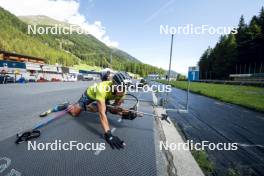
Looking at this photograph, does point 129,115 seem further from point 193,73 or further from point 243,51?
point 243,51

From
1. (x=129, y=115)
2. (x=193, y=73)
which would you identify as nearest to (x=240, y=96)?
(x=193, y=73)

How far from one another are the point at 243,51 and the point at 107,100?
61.0 meters

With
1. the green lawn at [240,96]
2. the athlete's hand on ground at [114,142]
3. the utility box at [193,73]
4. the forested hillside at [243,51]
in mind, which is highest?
the forested hillside at [243,51]

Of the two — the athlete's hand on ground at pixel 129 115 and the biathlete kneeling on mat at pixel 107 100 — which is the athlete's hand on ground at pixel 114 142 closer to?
the biathlete kneeling on mat at pixel 107 100

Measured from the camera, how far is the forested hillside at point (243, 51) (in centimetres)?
5266

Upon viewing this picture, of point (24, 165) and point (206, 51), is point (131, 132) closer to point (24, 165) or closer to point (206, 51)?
point (24, 165)

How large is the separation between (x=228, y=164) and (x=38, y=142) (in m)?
3.88

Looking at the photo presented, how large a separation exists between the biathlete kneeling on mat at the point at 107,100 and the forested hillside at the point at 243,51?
183 ft

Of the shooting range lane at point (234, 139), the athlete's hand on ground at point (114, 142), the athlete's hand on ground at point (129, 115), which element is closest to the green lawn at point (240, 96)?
the shooting range lane at point (234, 139)

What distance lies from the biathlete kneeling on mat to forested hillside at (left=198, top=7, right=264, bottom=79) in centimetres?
5579

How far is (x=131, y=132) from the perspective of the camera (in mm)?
4859

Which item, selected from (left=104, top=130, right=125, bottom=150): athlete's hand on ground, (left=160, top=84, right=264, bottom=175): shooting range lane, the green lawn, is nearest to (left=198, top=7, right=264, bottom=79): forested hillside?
the green lawn

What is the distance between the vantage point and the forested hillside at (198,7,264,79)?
173ft

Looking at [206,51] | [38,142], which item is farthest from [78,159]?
[206,51]
